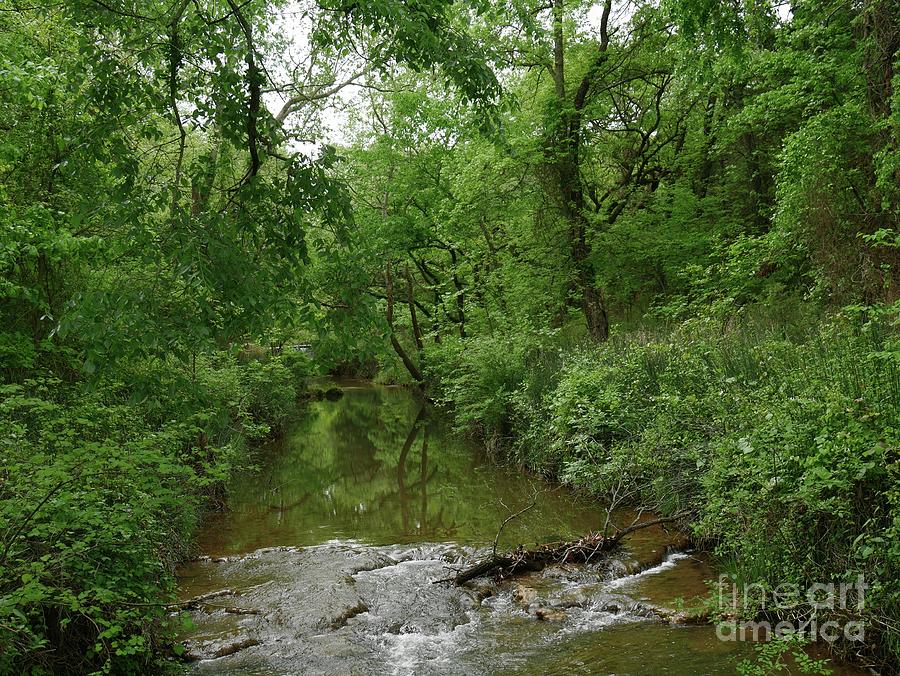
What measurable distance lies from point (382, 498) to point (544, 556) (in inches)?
176

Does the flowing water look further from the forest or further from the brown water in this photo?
the forest

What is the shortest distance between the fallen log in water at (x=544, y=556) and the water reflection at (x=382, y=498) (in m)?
0.80

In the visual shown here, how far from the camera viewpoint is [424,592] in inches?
234

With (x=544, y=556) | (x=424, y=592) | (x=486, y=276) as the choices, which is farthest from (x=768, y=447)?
(x=486, y=276)

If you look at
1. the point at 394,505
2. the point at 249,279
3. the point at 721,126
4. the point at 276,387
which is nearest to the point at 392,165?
the point at 276,387

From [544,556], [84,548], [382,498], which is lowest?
[382,498]

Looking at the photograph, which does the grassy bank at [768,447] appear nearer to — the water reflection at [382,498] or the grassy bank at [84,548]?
the water reflection at [382,498]

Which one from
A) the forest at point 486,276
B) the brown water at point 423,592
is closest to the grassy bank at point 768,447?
the forest at point 486,276

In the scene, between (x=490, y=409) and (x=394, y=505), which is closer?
(x=394, y=505)

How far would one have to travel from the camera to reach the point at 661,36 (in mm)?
13531

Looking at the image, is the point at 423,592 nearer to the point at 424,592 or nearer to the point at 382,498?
the point at 424,592

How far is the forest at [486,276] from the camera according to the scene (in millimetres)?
3516

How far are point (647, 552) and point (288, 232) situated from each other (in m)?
4.96

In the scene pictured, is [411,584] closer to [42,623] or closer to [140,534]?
[140,534]
